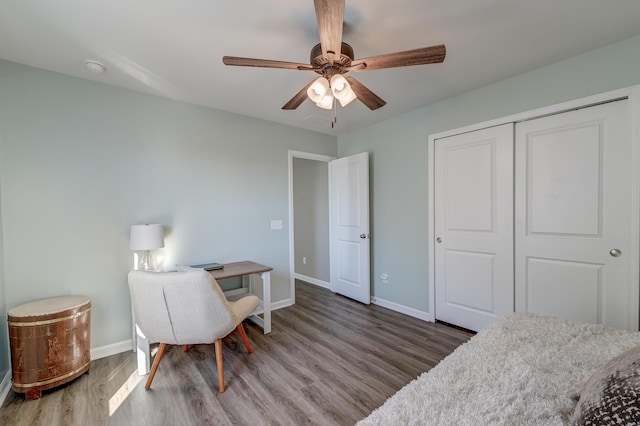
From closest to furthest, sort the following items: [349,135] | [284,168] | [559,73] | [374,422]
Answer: [374,422], [559,73], [284,168], [349,135]

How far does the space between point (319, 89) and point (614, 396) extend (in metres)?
1.84

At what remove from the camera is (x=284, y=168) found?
12.0 ft

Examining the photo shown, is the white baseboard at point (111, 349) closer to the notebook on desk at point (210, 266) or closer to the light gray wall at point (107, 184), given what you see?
the light gray wall at point (107, 184)

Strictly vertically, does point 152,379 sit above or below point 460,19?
below

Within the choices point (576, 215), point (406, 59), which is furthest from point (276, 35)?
point (576, 215)

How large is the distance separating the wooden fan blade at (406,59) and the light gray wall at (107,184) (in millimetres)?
2111

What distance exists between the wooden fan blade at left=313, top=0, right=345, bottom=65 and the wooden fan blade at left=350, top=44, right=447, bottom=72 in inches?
7.5

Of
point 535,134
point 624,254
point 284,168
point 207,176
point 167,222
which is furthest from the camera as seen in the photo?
point 284,168

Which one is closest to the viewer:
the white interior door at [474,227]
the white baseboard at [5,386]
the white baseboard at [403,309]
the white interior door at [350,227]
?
the white baseboard at [5,386]

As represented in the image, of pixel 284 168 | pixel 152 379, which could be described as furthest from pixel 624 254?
pixel 152 379

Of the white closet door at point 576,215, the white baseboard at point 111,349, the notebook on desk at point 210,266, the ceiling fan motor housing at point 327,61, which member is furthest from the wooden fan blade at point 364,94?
the white baseboard at point 111,349

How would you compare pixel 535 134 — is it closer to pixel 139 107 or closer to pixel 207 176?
pixel 207 176

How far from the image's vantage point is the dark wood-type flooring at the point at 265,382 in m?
1.71

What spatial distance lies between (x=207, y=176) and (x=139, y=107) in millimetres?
906
